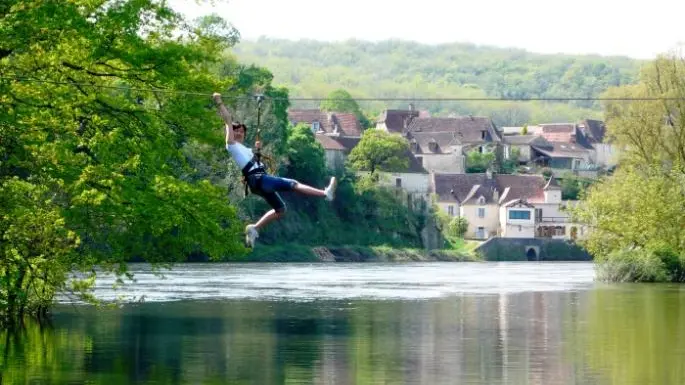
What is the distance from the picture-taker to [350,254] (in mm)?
120875

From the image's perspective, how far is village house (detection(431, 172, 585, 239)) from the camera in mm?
157500

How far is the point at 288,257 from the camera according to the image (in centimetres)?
11269

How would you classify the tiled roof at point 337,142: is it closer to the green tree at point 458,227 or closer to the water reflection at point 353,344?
the green tree at point 458,227

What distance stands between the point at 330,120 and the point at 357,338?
155 m

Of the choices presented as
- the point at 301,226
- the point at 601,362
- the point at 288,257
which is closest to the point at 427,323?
the point at 601,362

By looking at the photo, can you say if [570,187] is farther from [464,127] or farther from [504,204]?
[464,127]

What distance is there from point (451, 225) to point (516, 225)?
1062 cm

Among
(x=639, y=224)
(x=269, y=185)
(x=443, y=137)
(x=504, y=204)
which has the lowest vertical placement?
(x=504, y=204)

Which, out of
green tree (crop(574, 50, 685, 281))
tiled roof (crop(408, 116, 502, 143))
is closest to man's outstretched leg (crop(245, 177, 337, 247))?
green tree (crop(574, 50, 685, 281))

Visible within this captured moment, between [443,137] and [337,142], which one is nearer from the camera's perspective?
[337,142]

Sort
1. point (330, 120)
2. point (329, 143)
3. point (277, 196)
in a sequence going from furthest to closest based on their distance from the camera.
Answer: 1. point (330, 120)
2. point (329, 143)
3. point (277, 196)

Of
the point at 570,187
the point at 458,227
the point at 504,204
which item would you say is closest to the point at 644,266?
the point at 458,227

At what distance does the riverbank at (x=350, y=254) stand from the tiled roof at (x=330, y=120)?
184ft

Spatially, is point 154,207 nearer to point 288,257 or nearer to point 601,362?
point 601,362
